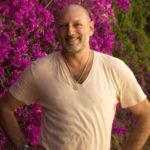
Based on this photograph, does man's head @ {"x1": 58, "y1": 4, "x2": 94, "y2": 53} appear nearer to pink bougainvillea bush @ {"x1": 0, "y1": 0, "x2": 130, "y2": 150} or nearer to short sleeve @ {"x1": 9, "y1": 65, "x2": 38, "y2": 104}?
short sleeve @ {"x1": 9, "y1": 65, "x2": 38, "y2": 104}

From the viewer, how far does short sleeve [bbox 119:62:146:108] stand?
10.7 feet

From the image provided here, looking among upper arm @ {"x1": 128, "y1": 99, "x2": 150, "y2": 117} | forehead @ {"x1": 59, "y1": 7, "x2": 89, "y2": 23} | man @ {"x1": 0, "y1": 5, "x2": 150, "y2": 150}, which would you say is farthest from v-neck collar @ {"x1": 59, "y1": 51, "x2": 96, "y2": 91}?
upper arm @ {"x1": 128, "y1": 99, "x2": 150, "y2": 117}

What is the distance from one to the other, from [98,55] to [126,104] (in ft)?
1.04

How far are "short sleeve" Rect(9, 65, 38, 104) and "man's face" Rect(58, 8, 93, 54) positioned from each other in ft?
0.84

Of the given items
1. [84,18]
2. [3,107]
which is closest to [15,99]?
[3,107]

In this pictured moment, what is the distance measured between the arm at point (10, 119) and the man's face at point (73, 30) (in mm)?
485

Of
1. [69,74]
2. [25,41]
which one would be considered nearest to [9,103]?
[69,74]

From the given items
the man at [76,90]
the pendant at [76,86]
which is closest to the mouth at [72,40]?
the man at [76,90]

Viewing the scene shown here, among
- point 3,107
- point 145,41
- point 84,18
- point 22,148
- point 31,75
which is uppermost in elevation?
point 84,18

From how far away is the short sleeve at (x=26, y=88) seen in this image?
3.32m

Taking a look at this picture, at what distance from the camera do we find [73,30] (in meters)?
3.25

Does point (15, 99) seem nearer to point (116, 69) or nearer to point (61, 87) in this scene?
point (61, 87)

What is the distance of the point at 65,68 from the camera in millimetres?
3256

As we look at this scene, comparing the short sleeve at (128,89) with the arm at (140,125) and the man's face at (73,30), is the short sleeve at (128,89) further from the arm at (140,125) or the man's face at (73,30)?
the man's face at (73,30)
